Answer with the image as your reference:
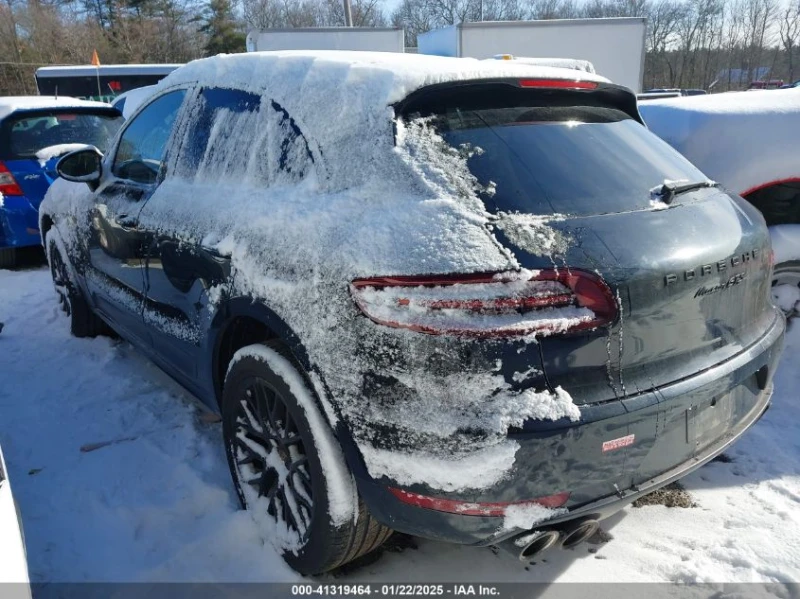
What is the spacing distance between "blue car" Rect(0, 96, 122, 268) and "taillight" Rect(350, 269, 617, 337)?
19.9ft

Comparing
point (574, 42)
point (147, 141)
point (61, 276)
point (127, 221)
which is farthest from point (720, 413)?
point (574, 42)

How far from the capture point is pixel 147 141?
3496 mm

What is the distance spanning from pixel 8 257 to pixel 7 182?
2.98 feet

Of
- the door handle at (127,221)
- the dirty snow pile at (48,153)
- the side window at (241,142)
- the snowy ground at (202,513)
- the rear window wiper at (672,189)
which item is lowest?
the snowy ground at (202,513)

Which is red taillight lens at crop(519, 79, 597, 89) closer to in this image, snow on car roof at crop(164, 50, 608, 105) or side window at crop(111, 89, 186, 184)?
snow on car roof at crop(164, 50, 608, 105)

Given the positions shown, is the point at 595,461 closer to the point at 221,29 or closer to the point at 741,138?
the point at 741,138

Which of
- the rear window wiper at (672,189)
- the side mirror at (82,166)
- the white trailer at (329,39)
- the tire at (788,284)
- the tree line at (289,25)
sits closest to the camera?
the rear window wiper at (672,189)

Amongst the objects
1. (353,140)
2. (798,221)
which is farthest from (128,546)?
(798,221)

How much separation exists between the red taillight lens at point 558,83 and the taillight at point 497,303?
0.85m

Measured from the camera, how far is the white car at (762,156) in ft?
13.2

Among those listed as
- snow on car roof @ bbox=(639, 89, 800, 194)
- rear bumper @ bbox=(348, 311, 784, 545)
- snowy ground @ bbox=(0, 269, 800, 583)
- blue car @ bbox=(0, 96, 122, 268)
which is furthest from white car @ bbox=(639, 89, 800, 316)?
blue car @ bbox=(0, 96, 122, 268)

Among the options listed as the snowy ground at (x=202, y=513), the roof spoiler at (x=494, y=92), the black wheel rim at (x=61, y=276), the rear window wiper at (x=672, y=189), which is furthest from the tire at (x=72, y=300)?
the rear window wiper at (x=672, y=189)

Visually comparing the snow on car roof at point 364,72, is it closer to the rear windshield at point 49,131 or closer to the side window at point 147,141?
the side window at point 147,141

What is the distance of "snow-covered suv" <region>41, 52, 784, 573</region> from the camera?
5.76 ft
